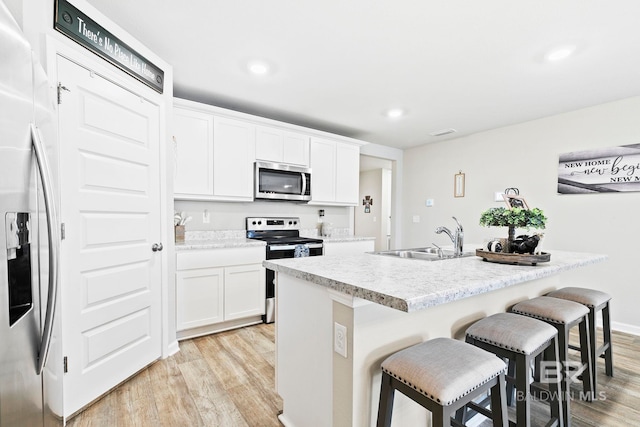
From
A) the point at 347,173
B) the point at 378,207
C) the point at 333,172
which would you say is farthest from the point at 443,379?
the point at 378,207

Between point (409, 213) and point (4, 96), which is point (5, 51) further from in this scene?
point (409, 213)

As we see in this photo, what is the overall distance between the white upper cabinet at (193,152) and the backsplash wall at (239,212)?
1.04 ft

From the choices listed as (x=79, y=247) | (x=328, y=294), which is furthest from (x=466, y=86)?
(x=79, y=247)

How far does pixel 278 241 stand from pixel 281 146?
46.1 inches

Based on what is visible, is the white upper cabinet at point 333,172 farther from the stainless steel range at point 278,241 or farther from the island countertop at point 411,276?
the island countertop at point 411,276

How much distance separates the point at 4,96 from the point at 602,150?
4.55m

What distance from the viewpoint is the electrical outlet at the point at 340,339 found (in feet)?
3.99

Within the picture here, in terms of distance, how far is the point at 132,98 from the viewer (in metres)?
2.07

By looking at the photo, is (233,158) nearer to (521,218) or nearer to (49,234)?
(49,234)

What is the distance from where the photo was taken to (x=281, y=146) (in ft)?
11.8

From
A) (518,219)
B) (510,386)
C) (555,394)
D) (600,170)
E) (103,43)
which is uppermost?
(103,43)

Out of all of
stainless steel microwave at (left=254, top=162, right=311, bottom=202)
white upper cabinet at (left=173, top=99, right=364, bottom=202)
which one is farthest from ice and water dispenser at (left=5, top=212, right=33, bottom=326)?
stainless steel microwave at (left=254, top=162, right=311, bottom=202)

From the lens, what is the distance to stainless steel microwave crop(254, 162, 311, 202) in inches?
134

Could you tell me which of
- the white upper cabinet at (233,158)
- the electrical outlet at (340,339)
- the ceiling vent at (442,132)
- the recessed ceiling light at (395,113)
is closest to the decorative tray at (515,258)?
the electrical outlet at (340,339)
